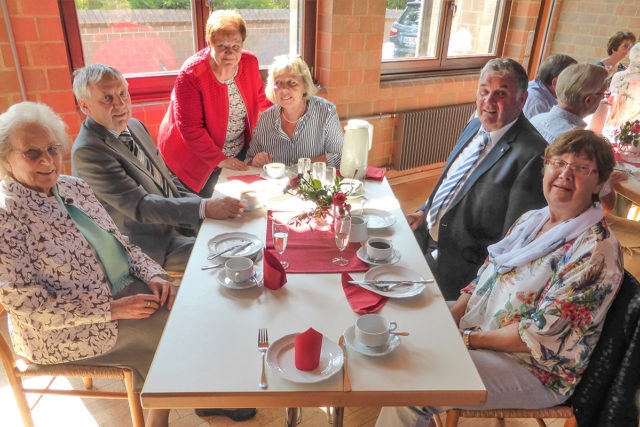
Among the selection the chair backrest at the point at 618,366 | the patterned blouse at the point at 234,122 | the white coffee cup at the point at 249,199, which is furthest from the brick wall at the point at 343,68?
the chair backrest at the point at 618,366

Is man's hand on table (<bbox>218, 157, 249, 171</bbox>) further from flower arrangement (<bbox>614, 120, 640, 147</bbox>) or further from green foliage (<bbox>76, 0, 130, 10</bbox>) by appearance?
flower arrangement (<bbox>614, 120, 640, 147</bbox>)

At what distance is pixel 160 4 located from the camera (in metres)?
2.98

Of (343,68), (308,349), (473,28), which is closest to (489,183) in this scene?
(308,349)

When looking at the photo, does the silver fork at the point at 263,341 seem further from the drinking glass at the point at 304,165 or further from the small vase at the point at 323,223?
the drinking glass at the point at 304,165

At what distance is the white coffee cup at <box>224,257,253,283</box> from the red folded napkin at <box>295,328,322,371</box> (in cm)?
37

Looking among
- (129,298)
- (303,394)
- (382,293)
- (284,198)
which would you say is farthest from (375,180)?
(303,394)

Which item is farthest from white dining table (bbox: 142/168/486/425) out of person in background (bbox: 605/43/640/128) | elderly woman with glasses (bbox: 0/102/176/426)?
person in background (bbox: 605/43/640/128)

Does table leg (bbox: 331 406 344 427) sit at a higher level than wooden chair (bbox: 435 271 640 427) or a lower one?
lower

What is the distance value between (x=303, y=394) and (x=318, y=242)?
0.73m

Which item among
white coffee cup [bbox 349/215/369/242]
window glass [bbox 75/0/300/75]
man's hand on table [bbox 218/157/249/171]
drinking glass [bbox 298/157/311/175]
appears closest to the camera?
white coffee cup [bbox 349/215/369/242]

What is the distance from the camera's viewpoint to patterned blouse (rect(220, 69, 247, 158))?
271 cm

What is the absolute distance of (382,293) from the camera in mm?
1425

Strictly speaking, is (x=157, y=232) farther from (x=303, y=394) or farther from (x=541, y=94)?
(x=541, y=94)

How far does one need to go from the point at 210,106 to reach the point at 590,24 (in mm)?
4135
